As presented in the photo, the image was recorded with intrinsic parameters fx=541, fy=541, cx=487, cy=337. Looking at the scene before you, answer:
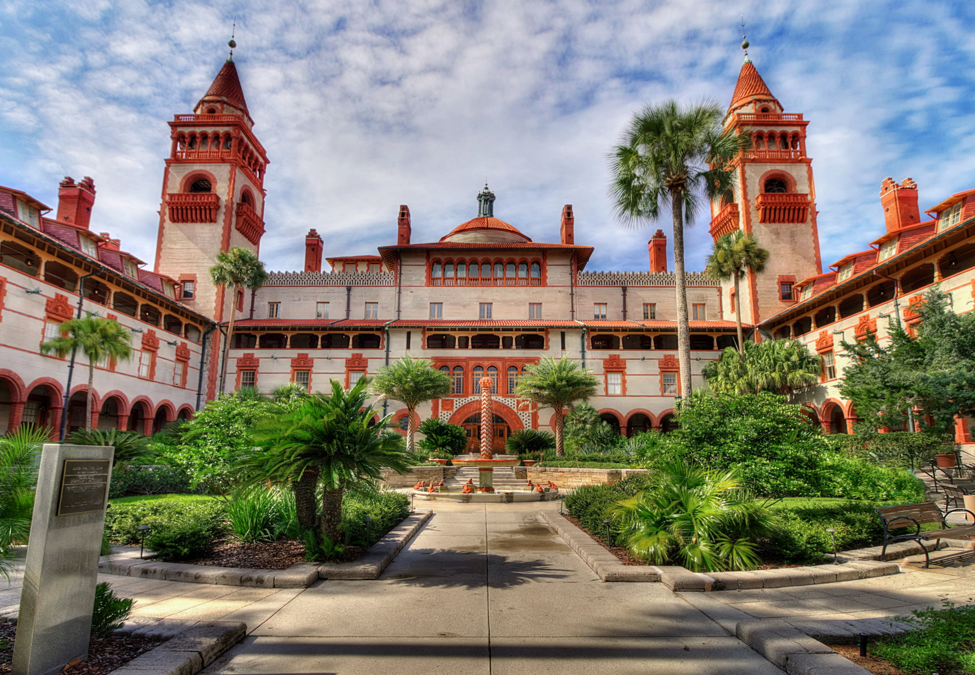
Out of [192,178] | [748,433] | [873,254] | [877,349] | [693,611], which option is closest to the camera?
[693,611]

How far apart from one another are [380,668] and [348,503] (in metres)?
7.78

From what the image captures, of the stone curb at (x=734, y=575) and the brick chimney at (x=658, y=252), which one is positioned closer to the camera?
the stone curb at (x=734, y=575)

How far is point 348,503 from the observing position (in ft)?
39.5

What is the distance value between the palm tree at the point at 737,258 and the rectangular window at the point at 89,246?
115 ft

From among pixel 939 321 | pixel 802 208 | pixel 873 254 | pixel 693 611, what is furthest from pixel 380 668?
pixel 802 208

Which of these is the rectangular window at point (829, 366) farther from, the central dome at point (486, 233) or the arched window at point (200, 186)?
the arched window at point (200, 186)

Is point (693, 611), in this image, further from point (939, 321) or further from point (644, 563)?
point (939, 321)

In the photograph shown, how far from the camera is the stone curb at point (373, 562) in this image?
7535mm

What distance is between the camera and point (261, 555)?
837cm

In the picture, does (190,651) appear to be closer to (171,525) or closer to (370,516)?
(171,525)

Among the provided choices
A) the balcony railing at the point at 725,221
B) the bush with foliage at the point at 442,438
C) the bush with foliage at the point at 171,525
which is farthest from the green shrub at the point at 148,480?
the balcony railing at the point at 725,221

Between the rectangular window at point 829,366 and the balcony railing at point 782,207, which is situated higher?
the balcony railing at point 782,207

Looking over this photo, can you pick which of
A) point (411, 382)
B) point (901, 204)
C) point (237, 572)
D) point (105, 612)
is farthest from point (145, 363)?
point (901, 204)

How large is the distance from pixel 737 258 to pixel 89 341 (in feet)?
110
